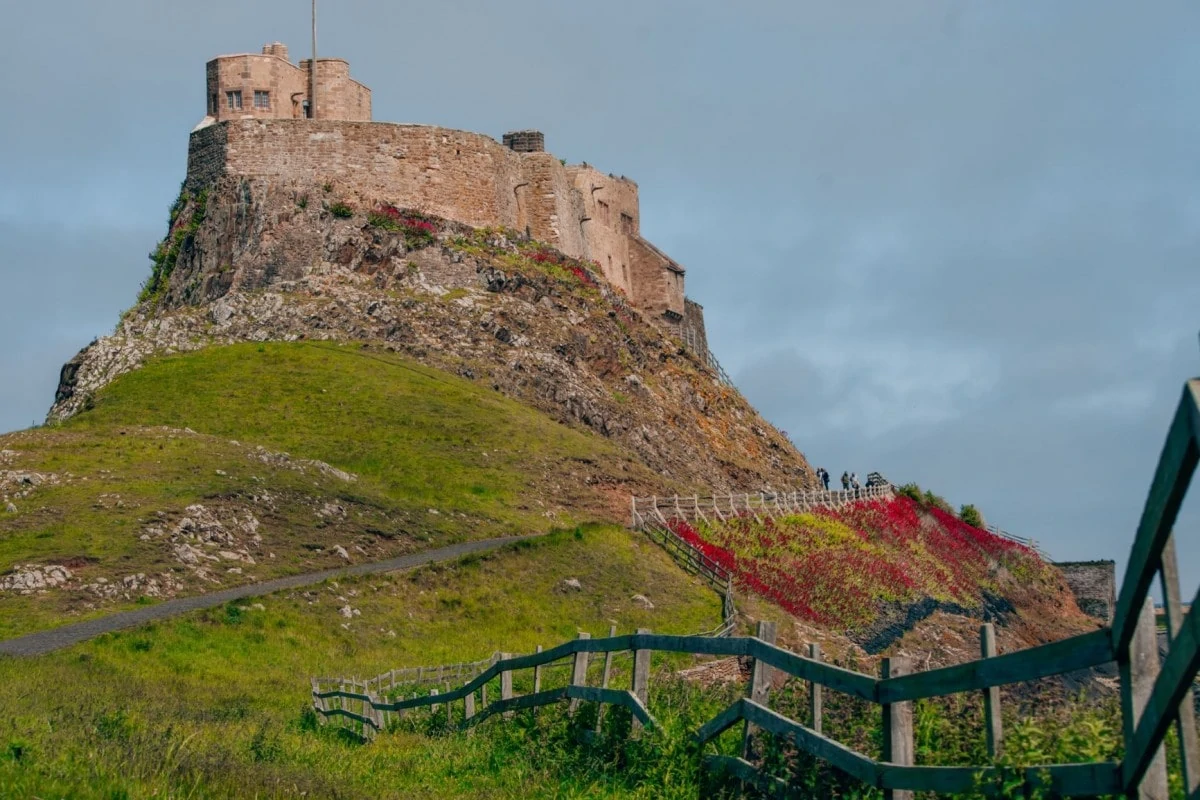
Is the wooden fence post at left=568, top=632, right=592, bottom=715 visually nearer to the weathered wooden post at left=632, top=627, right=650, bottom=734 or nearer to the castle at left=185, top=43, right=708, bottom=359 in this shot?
the weathered wooden post at left=632, top=627, right=650, bottom=734

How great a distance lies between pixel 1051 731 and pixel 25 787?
6.53m

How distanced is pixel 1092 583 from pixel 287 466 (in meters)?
50.8

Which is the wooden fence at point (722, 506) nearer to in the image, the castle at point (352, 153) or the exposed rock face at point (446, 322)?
the exposed rock face at point (446, 322)

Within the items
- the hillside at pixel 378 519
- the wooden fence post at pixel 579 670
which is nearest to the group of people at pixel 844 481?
the hillside at pixel 378 519

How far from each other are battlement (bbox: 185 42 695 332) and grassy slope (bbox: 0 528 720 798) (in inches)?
1320

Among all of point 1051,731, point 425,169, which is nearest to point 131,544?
point 1051,731

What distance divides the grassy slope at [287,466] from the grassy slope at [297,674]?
411 centimetres

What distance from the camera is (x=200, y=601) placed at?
126ft

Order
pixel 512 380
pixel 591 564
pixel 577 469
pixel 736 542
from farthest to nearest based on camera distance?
1. pixel 512 380
2. pixel 577 469
3. pixel 736 542
4. pixel 591 564

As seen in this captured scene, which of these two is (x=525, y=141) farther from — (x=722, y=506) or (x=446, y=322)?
(x=722, y=506)

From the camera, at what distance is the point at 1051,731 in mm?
9883

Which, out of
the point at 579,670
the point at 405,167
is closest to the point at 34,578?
the point at 579,670

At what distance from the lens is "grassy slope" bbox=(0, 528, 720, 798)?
11.9 metres

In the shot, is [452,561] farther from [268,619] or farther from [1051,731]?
[1051,731]
